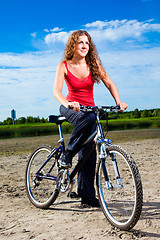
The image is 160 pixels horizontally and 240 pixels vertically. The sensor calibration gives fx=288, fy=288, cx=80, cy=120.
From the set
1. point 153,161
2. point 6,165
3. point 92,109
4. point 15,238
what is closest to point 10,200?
point 15,238

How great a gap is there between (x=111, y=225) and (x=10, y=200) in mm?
1985

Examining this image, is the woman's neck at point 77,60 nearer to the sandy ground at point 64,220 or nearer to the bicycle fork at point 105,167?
the bicycle fork at point 105,167

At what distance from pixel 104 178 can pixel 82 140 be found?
57 cm

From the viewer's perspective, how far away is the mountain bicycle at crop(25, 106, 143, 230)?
309 cm

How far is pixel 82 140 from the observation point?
3686 mm

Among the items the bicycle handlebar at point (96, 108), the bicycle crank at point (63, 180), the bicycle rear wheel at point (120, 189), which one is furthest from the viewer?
the bicycle crank at point (63, 180)

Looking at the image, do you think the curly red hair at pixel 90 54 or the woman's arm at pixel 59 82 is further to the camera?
the curly red hair at pixel 90 54

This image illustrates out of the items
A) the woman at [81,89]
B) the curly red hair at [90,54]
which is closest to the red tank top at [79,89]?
the woman at [81,89]

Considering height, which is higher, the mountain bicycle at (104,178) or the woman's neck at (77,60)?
the woman's neck at (77,60)

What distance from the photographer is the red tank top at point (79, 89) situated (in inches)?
149

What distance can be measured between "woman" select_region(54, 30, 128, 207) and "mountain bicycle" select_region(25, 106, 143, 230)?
0.15 meters

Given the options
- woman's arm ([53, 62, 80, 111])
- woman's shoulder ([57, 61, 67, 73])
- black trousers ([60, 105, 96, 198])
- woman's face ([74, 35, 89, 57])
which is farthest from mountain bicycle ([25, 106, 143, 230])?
woman's face ([74, 35, 89, 57])

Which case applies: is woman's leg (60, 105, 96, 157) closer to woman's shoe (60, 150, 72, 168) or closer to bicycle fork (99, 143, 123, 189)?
woman's shoe (60, 150, 72, 168)

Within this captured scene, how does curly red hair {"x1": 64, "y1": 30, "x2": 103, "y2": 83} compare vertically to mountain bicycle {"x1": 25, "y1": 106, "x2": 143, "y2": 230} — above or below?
above
